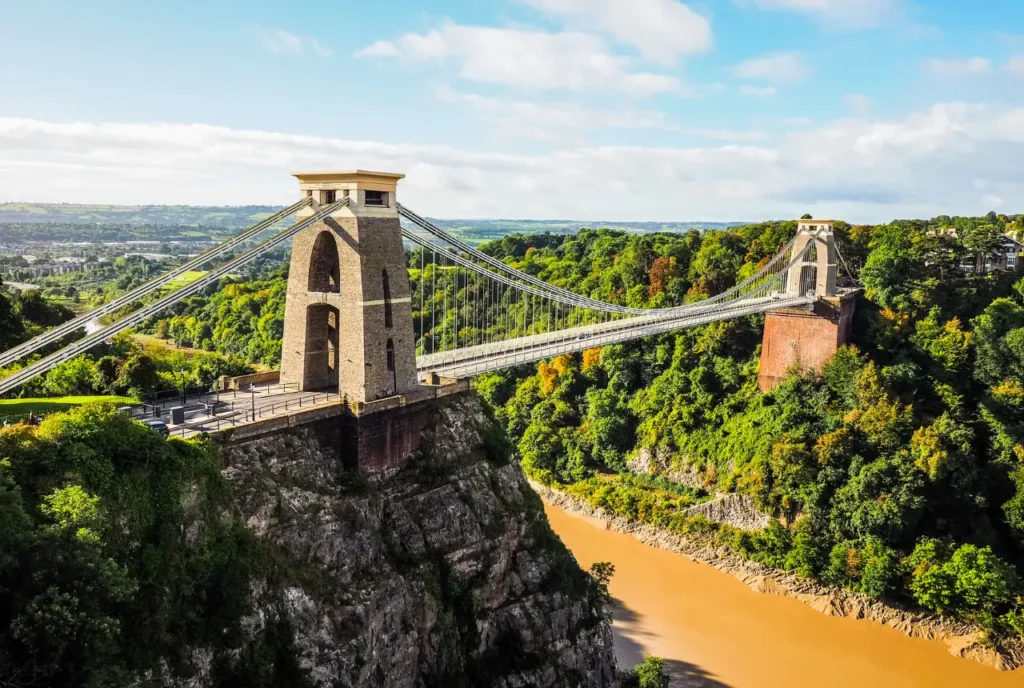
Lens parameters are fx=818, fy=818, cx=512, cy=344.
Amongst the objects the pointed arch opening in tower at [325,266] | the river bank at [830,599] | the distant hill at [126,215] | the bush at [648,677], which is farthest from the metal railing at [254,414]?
the distant hill at [126,215]

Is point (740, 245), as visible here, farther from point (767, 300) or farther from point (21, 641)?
point (21, 641)

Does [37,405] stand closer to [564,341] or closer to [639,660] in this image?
[564,341]

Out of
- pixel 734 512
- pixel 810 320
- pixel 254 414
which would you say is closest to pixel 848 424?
pixel 810 320

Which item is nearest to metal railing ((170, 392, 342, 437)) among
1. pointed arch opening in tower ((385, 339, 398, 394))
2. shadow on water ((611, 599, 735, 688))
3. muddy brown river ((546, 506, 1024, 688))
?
pointed arch opening in tower ((385, 339, 398, 394))

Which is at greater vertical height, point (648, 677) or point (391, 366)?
point (391, 366)

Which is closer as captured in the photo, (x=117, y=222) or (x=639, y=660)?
(x=639, y=660)

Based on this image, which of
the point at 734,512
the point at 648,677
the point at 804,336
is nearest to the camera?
the point at 648,677
